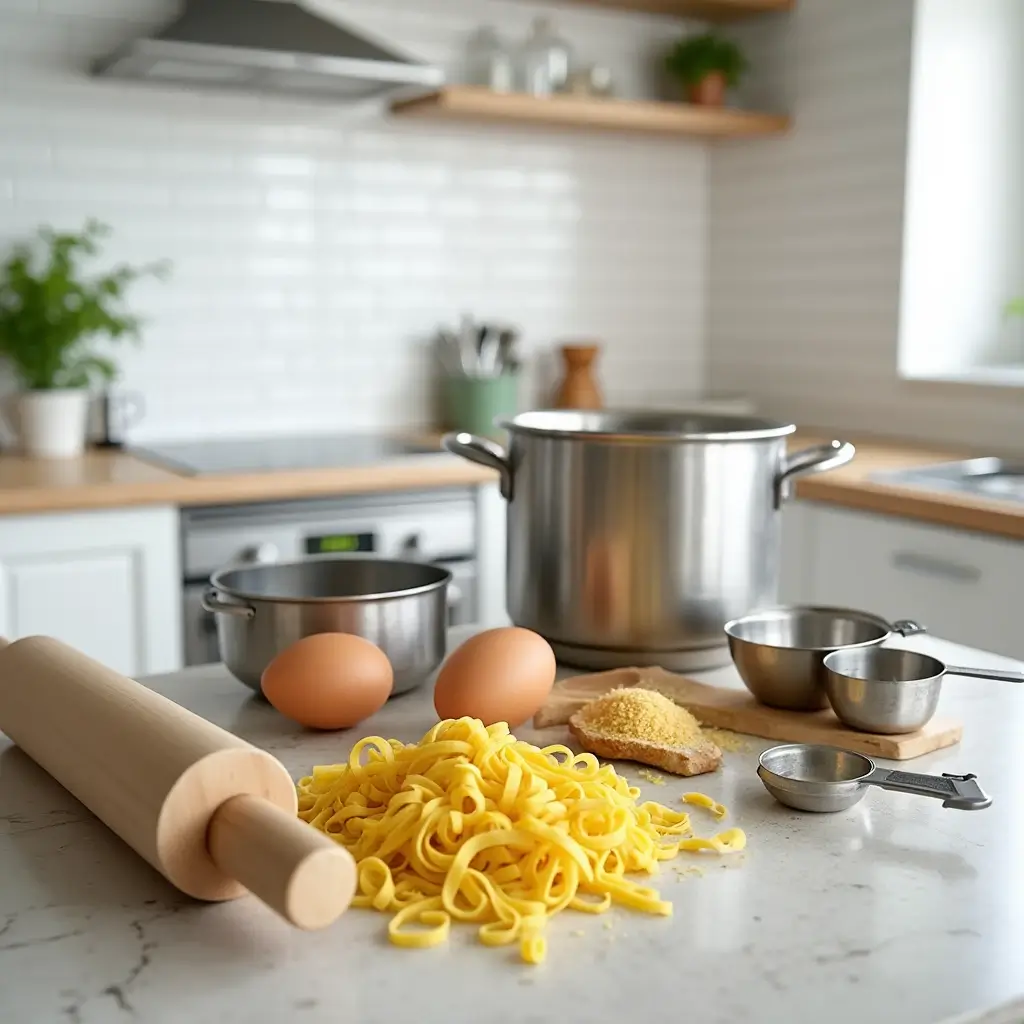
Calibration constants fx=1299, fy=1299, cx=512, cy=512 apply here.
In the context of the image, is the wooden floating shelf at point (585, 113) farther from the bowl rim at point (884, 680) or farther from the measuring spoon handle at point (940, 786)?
the measuring spoon handle at point (940, 786)

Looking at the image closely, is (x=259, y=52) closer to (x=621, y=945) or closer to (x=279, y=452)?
(x=279, y=452)

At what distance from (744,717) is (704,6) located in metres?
2.87

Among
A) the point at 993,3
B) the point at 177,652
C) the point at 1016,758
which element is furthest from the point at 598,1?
the point at 1016,758

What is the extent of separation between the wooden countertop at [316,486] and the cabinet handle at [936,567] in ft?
0.25

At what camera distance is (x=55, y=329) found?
2879 mm

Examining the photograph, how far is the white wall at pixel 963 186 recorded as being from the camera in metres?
3.29

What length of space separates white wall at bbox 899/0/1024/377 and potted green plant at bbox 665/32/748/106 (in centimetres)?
57

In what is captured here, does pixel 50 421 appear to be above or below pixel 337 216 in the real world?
below

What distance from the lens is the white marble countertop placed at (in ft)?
2.48

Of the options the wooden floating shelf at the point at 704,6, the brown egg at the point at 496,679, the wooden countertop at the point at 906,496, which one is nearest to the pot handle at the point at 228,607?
the brown egg at the point at 496,679

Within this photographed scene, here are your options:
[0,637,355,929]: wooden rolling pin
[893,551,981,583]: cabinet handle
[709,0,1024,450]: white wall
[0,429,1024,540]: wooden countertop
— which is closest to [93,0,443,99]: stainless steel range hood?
[0,429,1024,540]: wooden countertop

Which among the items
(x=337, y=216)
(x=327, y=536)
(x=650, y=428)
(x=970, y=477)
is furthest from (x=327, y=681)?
(x=337, y=216)

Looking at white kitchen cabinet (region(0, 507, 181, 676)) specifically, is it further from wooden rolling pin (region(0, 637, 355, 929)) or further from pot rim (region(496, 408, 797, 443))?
wooden rolling pin (region(0, 637, 355, 929))

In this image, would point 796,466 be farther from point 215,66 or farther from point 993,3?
point 993,3
